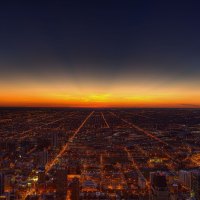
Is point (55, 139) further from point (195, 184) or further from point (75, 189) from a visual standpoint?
point (195, 184)

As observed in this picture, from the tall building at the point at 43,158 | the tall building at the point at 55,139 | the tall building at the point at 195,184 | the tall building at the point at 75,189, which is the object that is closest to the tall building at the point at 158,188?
the tall building at the point at 195,184

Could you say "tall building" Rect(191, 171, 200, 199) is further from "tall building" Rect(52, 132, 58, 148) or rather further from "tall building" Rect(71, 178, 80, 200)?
"tall building" Rect(52, 132, 58, 148)

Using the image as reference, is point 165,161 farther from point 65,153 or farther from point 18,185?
point 18,185

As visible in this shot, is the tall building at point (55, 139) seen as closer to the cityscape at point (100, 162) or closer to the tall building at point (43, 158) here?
the cityscape at point (100, 162)

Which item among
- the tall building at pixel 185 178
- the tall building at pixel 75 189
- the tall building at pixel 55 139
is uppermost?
the tall building at pixel 55 139

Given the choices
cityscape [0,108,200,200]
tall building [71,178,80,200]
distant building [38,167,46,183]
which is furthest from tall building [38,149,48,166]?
tall building [71,178,80,200]

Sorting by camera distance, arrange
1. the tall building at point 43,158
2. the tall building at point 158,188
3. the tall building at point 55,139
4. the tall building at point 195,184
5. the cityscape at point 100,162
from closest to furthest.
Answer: the tall building at point 158,188
the tall building at point 195,184
the cityscape at point 100,162
the tall building at point 43,158
the tall building at point 55,139

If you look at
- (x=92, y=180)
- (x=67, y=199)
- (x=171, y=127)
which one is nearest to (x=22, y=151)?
(x=92, y=180)
